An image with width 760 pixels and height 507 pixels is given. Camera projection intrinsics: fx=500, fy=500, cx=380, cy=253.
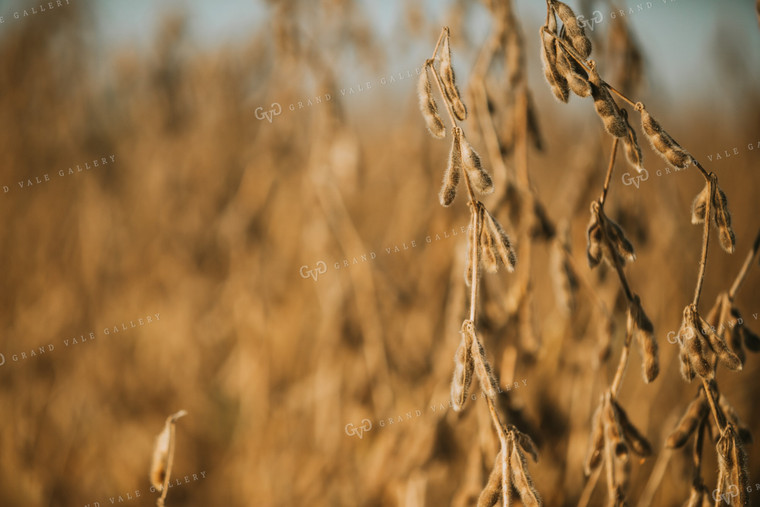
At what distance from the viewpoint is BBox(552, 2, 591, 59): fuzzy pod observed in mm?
711

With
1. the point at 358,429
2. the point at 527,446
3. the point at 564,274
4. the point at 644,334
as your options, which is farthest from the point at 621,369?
the point at 358,429

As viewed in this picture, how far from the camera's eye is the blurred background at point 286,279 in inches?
47.9

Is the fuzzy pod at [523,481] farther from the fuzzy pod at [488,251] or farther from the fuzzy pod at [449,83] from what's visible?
the fuzzy pod at [449,83]

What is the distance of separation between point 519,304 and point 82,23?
2.01 m

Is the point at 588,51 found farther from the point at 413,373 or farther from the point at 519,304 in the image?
the point at 413,373

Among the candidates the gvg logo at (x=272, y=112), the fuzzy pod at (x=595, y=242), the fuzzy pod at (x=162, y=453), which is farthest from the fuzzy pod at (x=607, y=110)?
the gvg logo at (x=272, y=112)

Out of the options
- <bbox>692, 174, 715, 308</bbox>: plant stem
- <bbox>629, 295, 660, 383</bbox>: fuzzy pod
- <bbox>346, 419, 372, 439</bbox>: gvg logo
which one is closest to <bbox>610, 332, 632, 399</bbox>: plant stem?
<bbox>629, 295, 660, 383</bbox>: fuzzy pod

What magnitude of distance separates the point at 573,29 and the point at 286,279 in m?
1.64

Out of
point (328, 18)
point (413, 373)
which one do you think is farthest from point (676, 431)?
point (328, 18)

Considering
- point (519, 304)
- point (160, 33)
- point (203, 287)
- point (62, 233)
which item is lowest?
point (519, 304)

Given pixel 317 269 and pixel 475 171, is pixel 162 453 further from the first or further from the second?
pixel 317 269

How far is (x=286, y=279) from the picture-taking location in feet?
7.03

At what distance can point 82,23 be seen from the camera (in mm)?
1968

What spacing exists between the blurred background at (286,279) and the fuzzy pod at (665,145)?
34 centimetres
